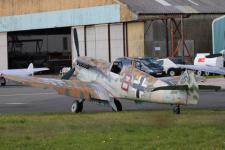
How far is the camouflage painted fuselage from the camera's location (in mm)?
18641

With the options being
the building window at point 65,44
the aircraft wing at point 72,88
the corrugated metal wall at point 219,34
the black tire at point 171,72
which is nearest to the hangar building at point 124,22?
the building window at point 65,44

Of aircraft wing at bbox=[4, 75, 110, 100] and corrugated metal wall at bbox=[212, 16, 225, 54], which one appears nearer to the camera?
aircraft wing at bbox=[4, 75, 110, 100]

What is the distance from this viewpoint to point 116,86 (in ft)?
68.8

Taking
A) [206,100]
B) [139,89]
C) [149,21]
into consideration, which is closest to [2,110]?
[139,89]

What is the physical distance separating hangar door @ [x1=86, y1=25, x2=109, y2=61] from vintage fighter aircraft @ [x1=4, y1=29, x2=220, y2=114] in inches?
1717

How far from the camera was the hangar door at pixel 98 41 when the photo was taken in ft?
219

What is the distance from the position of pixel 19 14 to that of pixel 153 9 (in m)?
18.1

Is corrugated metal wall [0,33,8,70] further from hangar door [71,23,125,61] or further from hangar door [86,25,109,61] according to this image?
A: hangar door [86,25,109,61]

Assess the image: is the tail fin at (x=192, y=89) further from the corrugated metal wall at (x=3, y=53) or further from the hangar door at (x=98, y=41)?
the corrugated metal wall at (x=3, y=53)

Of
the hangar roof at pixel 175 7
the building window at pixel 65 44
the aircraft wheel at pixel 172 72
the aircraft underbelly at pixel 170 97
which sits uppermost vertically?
the hangar roof at pixel 175 7

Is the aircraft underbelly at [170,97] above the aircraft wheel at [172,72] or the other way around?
above

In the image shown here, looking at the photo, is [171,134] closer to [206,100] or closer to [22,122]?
[22,122]

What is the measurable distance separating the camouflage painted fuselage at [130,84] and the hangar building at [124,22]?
4007 centimetres

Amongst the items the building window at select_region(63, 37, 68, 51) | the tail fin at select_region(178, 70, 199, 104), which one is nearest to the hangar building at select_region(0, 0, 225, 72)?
the building window at select_region(63, 37, 68, 51)
